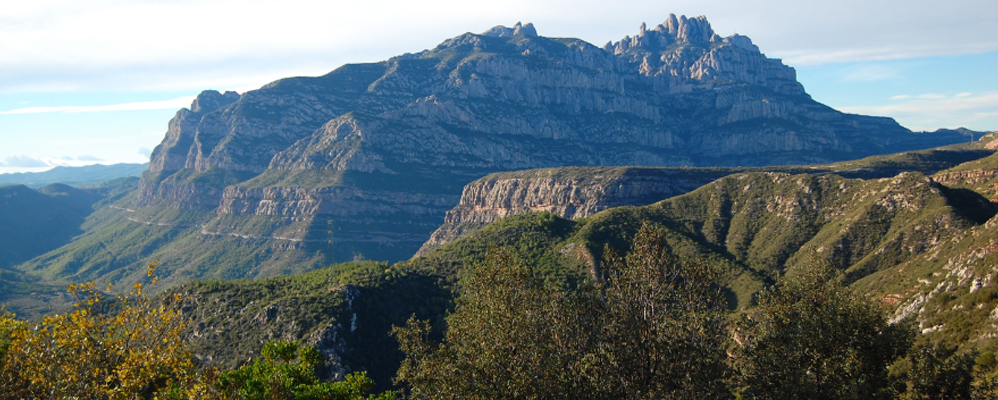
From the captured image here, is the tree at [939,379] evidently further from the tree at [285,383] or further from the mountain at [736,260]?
the tree at [285,383]

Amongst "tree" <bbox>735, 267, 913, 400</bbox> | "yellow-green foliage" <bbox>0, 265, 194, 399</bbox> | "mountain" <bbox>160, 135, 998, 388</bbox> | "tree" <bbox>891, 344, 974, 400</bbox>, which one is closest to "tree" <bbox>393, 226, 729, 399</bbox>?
"tree" <bbox>735, 267, 913, 400</bbox>

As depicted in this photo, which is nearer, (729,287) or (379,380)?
(379,380)

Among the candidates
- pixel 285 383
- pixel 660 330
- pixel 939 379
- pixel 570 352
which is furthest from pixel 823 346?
pixel 285 383

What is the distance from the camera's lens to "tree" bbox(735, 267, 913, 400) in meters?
39.0

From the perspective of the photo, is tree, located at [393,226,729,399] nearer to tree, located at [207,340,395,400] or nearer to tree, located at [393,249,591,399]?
tree, located at [393,249,591,399]

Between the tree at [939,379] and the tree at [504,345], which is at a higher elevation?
the tree at [504,345]

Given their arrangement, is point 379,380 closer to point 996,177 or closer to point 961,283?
point 961,283

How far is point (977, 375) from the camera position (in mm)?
41562

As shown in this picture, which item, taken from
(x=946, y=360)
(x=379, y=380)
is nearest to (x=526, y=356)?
(x=946, y=360)

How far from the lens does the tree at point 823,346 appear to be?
1537 inches

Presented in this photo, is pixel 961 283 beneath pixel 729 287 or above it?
above

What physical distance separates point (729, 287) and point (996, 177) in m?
64.9

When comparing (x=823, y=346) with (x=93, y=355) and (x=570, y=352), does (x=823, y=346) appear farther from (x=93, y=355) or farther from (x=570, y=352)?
(x=93, y=355)

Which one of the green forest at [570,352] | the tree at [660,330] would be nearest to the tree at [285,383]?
the green forest at [570,352]
